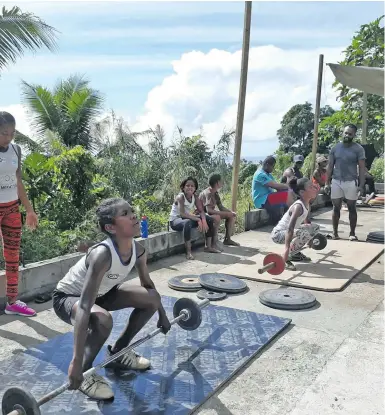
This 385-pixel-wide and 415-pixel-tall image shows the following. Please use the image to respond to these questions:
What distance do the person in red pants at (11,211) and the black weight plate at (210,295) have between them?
1.52 metres

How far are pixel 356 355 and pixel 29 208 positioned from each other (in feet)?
9.27

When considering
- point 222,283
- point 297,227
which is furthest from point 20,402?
point 297,227

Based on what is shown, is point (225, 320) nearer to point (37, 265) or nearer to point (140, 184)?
point (37, 265)

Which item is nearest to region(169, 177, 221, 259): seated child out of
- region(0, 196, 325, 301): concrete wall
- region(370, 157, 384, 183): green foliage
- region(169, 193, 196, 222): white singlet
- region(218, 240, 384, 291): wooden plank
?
region(169, 193, 196, 222): white singlet

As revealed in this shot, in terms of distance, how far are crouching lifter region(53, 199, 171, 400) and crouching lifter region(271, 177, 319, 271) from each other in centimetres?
271

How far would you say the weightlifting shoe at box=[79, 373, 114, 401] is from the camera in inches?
110

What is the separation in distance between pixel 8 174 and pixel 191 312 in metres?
1.82

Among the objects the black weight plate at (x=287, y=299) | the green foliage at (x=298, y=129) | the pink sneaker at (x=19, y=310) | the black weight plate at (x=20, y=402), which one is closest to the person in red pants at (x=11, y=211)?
the pink sneaker at (x=19, y=310)

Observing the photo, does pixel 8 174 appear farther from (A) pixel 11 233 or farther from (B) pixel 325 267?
(B) pixel 325 267

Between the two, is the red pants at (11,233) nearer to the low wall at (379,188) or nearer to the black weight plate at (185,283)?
the black weight plate at (185,283)

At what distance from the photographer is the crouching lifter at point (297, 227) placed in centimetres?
551

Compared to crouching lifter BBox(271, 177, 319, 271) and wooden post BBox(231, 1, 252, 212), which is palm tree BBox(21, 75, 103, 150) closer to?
wooden post BBox(231, 1, 252, 212)

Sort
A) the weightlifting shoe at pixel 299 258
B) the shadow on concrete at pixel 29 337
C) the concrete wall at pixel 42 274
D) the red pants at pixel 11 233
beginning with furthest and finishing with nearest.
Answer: the weightlifting shoe at pixel 299 258 → the concrete wall at pixel 42 274 → the red pants at pixel 11 233 → the shadow on concrete at pixel 29 337

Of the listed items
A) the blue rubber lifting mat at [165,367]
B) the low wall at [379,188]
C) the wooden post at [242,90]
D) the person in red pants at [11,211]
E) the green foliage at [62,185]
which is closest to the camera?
the blue rubber lifting mat at [165,367]
